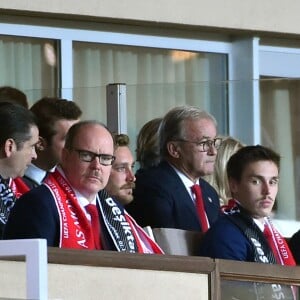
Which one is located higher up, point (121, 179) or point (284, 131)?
point (284, 131)

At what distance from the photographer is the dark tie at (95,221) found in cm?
761

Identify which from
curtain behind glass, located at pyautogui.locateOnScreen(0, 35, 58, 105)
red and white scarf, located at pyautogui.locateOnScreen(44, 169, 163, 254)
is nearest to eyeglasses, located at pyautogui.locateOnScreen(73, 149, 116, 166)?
red and white scarf, located at pyautogui.locateOnScreen(44, 169, 163, 254)

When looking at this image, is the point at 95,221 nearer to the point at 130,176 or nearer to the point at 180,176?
the point at 130,176

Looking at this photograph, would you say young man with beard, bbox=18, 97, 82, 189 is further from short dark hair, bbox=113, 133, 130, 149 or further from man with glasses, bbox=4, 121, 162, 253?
man with glasses, bbox=4, 121, 162, 253

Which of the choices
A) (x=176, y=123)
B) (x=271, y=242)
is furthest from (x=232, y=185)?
(x=176, y=123)

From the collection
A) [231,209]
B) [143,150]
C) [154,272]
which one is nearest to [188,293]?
[154,272]

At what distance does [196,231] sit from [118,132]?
39.8 inches

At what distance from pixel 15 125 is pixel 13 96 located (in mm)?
1276

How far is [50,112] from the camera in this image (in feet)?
27.8

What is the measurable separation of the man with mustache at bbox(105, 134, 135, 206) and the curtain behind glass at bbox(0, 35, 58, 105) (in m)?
2.64

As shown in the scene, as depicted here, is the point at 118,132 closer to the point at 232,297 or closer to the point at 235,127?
the point at 235,127

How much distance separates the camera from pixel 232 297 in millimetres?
7660

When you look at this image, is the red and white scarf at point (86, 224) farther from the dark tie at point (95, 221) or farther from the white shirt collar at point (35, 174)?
the white shirt collar at point (35, 174)

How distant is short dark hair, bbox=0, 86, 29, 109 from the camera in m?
8.88
